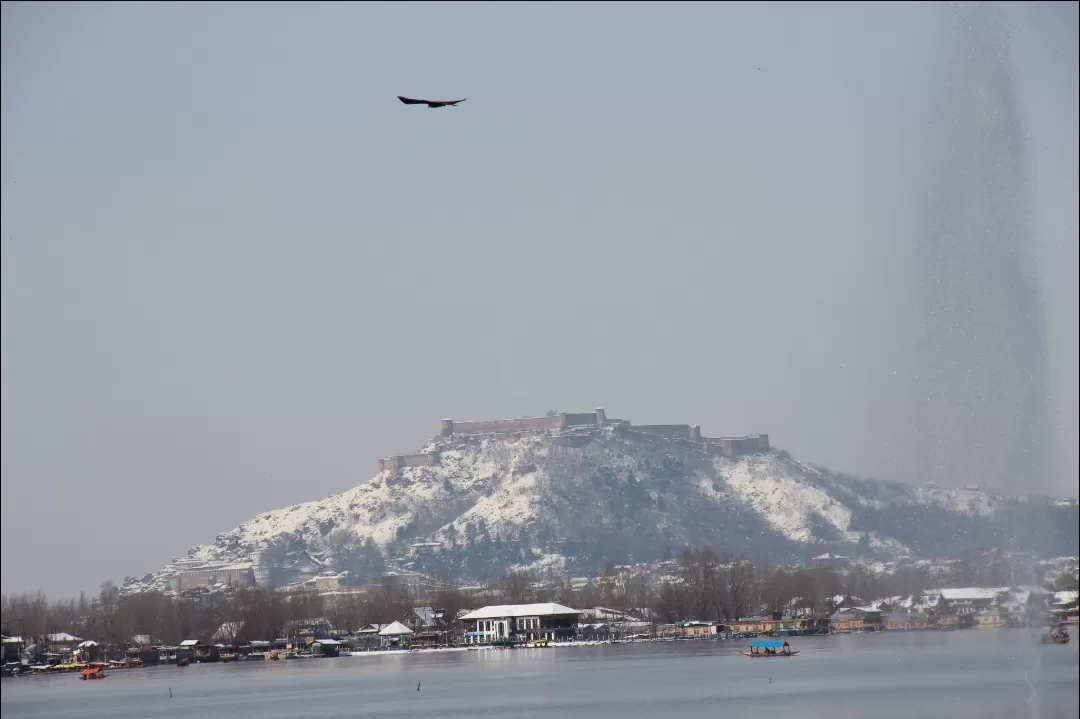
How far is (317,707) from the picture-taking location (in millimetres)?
78188

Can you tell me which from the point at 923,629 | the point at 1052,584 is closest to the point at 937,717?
the point at 1052,584

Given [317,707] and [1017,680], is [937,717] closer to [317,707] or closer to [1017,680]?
[1017,680]

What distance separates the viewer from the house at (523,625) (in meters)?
194

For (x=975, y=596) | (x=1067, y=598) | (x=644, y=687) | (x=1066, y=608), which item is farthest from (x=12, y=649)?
(x=975, y=596)

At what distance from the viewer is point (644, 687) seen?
277ft

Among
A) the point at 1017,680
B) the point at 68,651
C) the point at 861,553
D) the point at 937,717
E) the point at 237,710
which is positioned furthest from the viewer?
the point at 68,651

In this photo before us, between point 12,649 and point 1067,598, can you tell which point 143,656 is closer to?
point 12,649

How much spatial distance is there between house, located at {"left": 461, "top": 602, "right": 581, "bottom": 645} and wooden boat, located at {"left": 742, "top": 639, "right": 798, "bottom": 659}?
209ft

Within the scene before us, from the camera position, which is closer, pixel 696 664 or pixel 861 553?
pixel 861 553

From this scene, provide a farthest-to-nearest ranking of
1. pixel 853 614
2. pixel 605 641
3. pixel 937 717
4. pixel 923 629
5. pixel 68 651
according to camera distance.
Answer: pixel 605 641 → pixel 68 651 → pixel 853 614 → pixel 923 629 → pixel 937 717

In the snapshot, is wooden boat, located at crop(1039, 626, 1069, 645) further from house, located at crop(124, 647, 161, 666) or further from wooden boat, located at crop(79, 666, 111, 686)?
house, located at crop(124, 647, 161, 666)

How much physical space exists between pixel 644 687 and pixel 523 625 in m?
114

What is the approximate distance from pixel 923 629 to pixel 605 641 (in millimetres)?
74173

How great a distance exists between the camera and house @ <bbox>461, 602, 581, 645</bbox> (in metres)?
194
